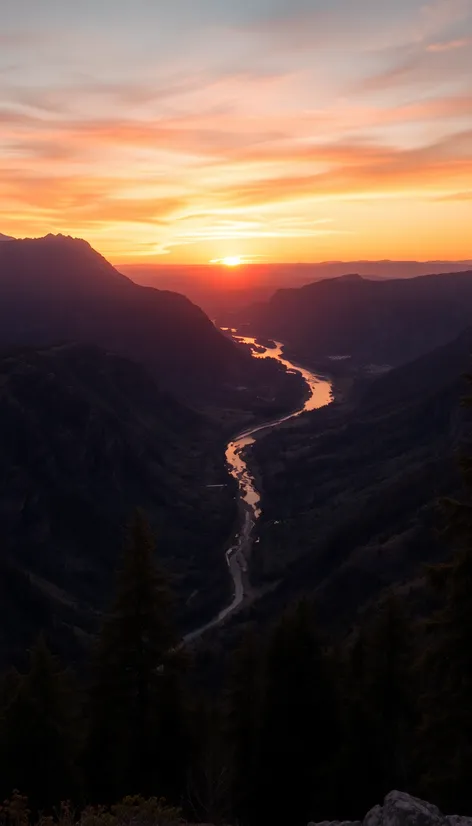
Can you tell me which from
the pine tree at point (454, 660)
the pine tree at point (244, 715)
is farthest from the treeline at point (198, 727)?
the pine tree at point (454, 660)

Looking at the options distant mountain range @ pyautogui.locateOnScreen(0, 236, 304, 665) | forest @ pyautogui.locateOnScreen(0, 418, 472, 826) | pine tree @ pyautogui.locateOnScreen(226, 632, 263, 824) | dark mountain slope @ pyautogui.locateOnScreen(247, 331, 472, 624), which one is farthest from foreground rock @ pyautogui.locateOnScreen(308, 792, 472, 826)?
distant mountain range @ pyautogui.locateOnScreen(0, 236, 304, 665)

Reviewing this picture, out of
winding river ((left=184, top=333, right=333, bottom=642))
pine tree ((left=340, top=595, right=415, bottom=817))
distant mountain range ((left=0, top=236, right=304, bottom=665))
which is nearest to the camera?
pine tree ((left=340, top=595, right=415, bottom=817))

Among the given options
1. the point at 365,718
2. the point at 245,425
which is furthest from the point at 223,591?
the point at 245,425

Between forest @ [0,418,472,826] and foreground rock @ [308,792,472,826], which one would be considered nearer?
foreground rock @ [308,792,472,826]

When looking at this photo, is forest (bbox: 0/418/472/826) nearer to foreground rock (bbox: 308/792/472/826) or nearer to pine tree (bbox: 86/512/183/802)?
pine tree (bbox: 86/512/183/802)

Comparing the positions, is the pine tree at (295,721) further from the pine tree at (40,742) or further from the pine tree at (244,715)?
the pine tree at (40,742)

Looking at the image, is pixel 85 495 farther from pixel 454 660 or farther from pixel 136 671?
pixel 454 660
